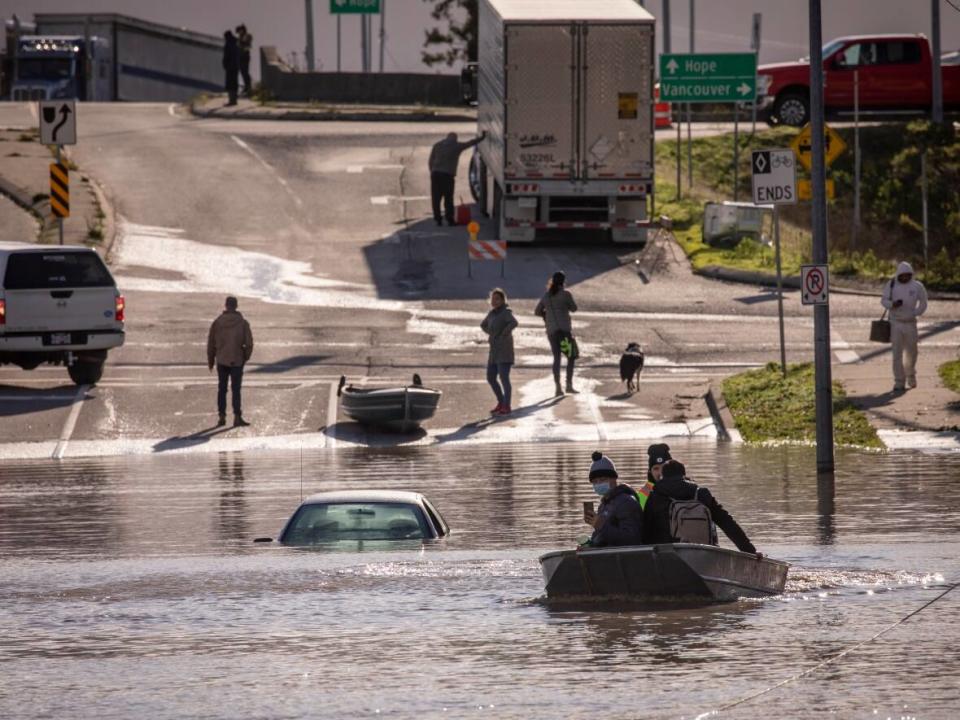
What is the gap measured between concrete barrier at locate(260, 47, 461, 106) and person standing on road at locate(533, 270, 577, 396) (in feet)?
110

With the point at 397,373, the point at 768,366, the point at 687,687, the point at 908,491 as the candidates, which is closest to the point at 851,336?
the point at 768,366

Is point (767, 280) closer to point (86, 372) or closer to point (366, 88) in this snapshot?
point (86, 372)

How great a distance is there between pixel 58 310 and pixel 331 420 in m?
4.64

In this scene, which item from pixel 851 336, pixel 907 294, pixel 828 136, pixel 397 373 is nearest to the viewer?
pixel 907 294

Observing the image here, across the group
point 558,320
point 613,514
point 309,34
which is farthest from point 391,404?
point 309,34

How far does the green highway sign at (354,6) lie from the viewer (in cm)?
6512

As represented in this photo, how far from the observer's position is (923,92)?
52.2 metres

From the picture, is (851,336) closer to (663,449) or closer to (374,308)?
(374,308)

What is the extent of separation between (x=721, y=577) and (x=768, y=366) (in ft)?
45.3

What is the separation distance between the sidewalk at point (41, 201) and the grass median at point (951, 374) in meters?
17.5

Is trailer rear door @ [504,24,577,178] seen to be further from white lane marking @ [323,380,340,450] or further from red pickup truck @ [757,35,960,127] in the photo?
red pickup truck @ [757,35,960,127]

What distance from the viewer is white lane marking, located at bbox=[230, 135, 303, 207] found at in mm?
43872

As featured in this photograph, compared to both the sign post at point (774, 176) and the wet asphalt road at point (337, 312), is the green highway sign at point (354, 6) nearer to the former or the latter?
the wet asphalt road at point (337, 312)

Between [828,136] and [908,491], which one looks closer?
[908,491]
